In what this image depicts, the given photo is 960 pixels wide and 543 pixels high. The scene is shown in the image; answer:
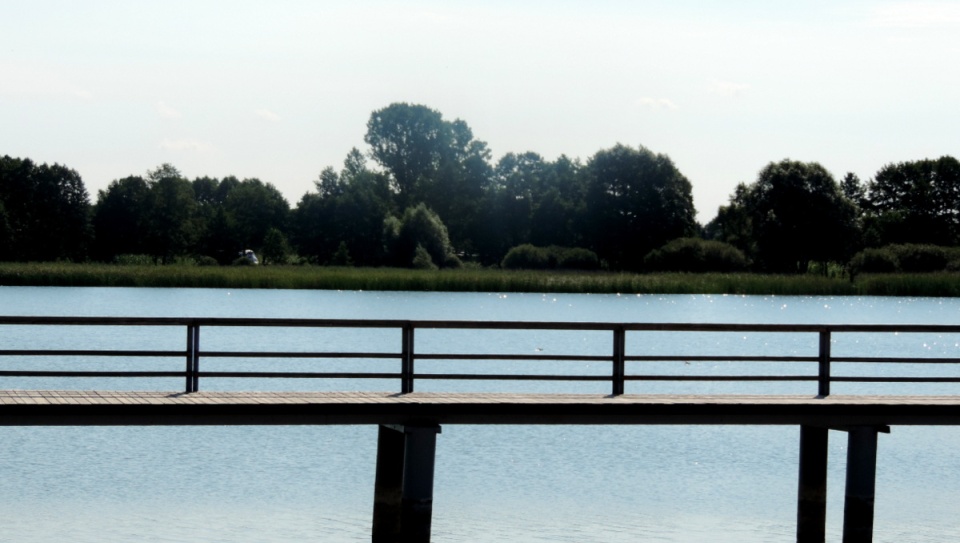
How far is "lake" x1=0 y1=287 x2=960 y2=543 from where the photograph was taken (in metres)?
20.8

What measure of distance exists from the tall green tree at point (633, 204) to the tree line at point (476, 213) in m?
0.11

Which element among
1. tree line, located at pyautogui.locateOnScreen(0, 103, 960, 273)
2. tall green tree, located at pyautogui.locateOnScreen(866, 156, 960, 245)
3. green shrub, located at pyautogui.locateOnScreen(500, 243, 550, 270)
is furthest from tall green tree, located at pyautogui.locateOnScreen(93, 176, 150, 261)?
tall green tree, located at pyautogui.locateOnScreen(866, 156, 960, 245)

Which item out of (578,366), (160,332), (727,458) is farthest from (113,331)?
(727,458)

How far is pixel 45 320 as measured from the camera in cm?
1616

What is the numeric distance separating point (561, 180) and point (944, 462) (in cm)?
9875

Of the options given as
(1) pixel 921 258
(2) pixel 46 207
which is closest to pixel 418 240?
(2) pixel 46 207

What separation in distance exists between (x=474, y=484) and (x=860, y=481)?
8.55 meters

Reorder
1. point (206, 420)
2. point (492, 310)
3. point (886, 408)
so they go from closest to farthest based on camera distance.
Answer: point (206, 420) → point (886, 408) → point (492, 310)

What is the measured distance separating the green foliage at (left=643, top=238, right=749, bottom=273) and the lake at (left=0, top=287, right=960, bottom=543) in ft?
167

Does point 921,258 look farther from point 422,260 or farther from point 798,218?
point 422,260

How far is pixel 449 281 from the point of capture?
68812mm

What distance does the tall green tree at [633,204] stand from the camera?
337ft

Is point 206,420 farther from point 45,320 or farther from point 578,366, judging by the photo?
point 578,366

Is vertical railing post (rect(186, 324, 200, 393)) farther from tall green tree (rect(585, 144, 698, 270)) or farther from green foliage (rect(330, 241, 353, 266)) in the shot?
tall green tree (rect(585, 144, 698, 270))
